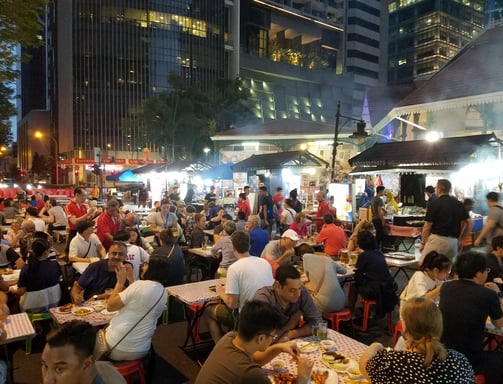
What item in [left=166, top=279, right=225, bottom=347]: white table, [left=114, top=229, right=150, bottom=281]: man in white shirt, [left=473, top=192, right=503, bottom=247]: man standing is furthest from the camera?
[left=473, top=192, right=503, bottom=247]: man standing

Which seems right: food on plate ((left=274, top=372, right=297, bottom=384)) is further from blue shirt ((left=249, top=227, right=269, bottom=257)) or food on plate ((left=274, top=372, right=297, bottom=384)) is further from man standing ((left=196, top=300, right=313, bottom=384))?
blue shirt ((left=249, top=227, right=269, bottom=257))

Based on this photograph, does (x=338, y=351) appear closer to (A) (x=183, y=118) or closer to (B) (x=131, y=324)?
(B) (x=131, y=324)

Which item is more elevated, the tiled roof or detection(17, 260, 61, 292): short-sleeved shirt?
the tiled roof

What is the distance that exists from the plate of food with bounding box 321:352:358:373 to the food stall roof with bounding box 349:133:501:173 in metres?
8.50

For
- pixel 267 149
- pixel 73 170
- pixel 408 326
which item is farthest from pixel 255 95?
pixel 408 326

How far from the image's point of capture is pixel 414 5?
8100 cm

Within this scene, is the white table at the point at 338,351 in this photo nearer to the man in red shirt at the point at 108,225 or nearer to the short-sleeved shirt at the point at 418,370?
the short-sleeved shirt at the point at 418,370

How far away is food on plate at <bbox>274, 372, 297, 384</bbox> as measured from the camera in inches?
110

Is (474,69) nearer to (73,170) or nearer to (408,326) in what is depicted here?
(408,326)

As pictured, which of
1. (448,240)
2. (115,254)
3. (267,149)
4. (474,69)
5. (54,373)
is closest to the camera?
(54,373)

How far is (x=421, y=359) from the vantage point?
251 cm

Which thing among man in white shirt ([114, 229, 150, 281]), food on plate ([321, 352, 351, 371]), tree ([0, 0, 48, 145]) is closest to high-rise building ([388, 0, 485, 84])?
tree ([0, 0, 48, 145])

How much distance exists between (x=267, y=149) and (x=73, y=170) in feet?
126

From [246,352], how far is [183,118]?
33.5 meters
